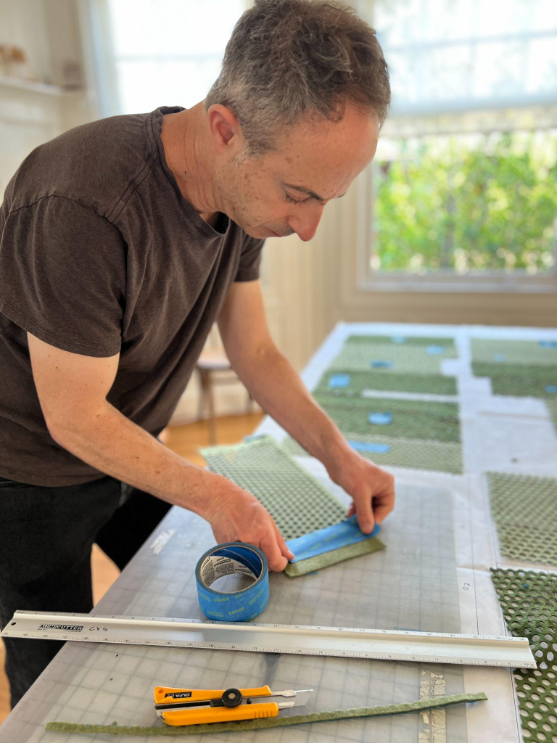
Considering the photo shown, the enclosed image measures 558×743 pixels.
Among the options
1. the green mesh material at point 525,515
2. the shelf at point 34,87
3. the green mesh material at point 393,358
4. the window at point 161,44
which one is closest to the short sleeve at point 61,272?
the green mesh material at point 525,515

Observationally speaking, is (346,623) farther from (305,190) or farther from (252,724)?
(305,190)

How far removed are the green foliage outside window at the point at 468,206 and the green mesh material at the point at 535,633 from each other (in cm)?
245

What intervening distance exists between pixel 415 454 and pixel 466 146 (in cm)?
231

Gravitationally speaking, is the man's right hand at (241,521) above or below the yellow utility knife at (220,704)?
above

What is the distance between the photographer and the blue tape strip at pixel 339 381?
165 cm

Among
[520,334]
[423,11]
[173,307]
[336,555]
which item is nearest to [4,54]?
[423,11]

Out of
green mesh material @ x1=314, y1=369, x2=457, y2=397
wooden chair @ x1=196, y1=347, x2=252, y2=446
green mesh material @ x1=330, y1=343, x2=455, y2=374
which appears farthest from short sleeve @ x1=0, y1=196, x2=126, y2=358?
wooden chair @ x1=196, y1=347, x2=252, y2=446

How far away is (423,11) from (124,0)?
5.09ft

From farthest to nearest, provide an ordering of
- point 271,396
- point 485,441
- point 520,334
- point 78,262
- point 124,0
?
point 124,0 < point 520,334 < point 485,441 < point 271,396 < point 78,262

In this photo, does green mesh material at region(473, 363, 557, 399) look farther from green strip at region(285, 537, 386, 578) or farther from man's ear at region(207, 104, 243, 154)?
man's ear at region(207, 104, 243, 154)

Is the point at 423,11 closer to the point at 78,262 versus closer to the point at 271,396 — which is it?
the point at 271,396

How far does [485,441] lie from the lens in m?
1.32

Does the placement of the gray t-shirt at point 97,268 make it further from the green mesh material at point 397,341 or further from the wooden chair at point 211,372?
the wooden chair at point 211,372

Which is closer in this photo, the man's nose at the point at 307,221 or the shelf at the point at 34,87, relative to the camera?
the man's nose at the point at 307,221
